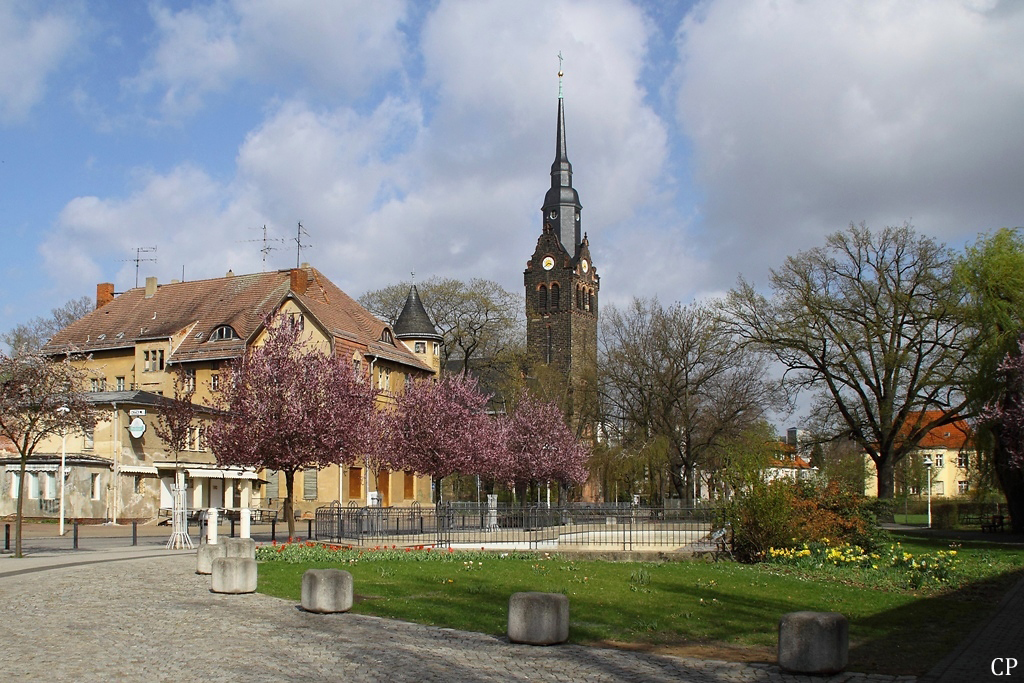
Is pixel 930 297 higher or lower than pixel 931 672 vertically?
higher

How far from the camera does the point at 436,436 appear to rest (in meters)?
38.8

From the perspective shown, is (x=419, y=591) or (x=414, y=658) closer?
(x=414, y=658)

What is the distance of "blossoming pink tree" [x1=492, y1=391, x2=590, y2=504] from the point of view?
46.2 m

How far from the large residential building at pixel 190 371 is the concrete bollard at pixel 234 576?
86.2 feet

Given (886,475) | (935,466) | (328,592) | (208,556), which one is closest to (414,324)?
(886,475)

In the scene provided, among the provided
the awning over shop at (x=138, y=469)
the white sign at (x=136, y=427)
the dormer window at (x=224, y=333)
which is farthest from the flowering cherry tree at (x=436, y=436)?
the dormer window at (x=224, y=333)

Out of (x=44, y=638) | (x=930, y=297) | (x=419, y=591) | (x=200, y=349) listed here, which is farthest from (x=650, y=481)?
(x=44, y=638)

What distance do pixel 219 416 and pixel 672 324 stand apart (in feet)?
104

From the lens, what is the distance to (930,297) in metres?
44.8

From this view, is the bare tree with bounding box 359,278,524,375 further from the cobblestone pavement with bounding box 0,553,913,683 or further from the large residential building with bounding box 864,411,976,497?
the cobblestone pavement with bounding box 0,553,913,683

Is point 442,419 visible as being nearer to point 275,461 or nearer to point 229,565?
point 275,461

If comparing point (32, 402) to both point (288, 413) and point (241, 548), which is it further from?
point (241, 548)

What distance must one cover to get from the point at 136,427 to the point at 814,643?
4083 cm

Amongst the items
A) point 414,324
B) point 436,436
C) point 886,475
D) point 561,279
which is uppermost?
point 561,279
